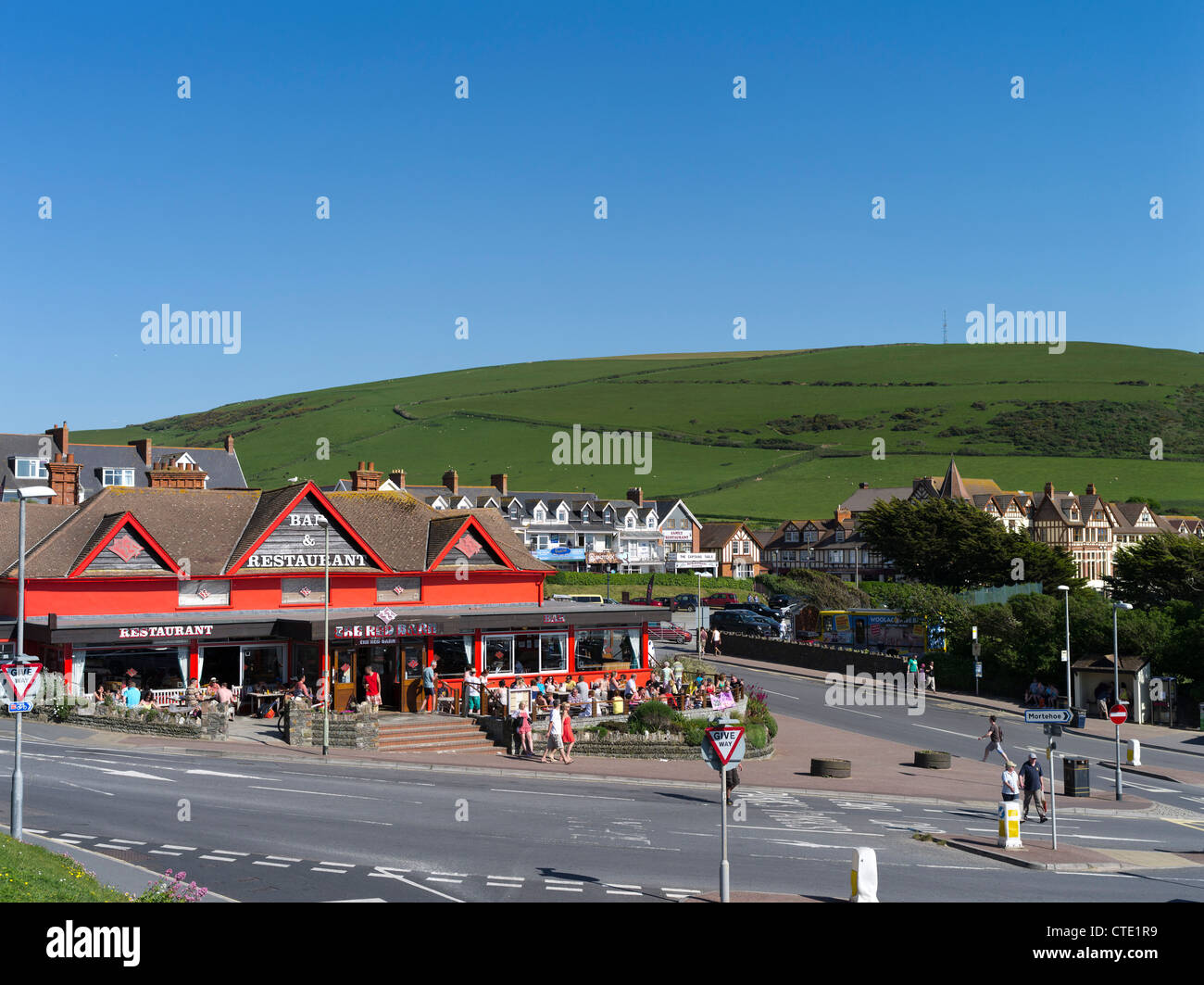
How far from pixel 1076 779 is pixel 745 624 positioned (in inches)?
1628

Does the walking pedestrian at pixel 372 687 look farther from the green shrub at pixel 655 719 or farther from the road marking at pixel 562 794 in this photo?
the road marking at pixel 562 794

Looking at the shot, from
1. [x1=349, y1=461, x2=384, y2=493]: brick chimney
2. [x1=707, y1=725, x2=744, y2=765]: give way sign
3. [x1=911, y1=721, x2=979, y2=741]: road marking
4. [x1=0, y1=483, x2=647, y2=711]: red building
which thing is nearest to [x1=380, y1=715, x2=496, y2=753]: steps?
[x1=0, y1=483, x2=647, y2=711]: red building

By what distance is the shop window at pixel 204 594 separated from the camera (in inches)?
1555

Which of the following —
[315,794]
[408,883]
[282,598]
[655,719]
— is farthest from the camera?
[282,598]

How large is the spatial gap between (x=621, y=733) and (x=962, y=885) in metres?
16.2

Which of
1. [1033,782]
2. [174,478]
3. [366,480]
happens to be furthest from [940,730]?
[174,478]

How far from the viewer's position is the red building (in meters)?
37.2

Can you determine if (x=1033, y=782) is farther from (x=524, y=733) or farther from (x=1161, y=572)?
(x=1161, y=572)

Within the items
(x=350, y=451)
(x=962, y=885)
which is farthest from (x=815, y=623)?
(x=350, y=451)

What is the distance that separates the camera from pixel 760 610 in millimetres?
79875

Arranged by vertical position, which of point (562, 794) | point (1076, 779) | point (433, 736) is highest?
point (433, 736)

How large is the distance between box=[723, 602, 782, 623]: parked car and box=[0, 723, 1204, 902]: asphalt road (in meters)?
47.6

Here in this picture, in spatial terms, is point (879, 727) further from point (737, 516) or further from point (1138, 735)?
point (737, 516)

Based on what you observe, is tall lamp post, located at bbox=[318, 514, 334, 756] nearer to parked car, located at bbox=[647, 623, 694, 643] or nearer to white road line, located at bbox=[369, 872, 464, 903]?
white road line, located at bbox=[369, 872, 464, 903]
